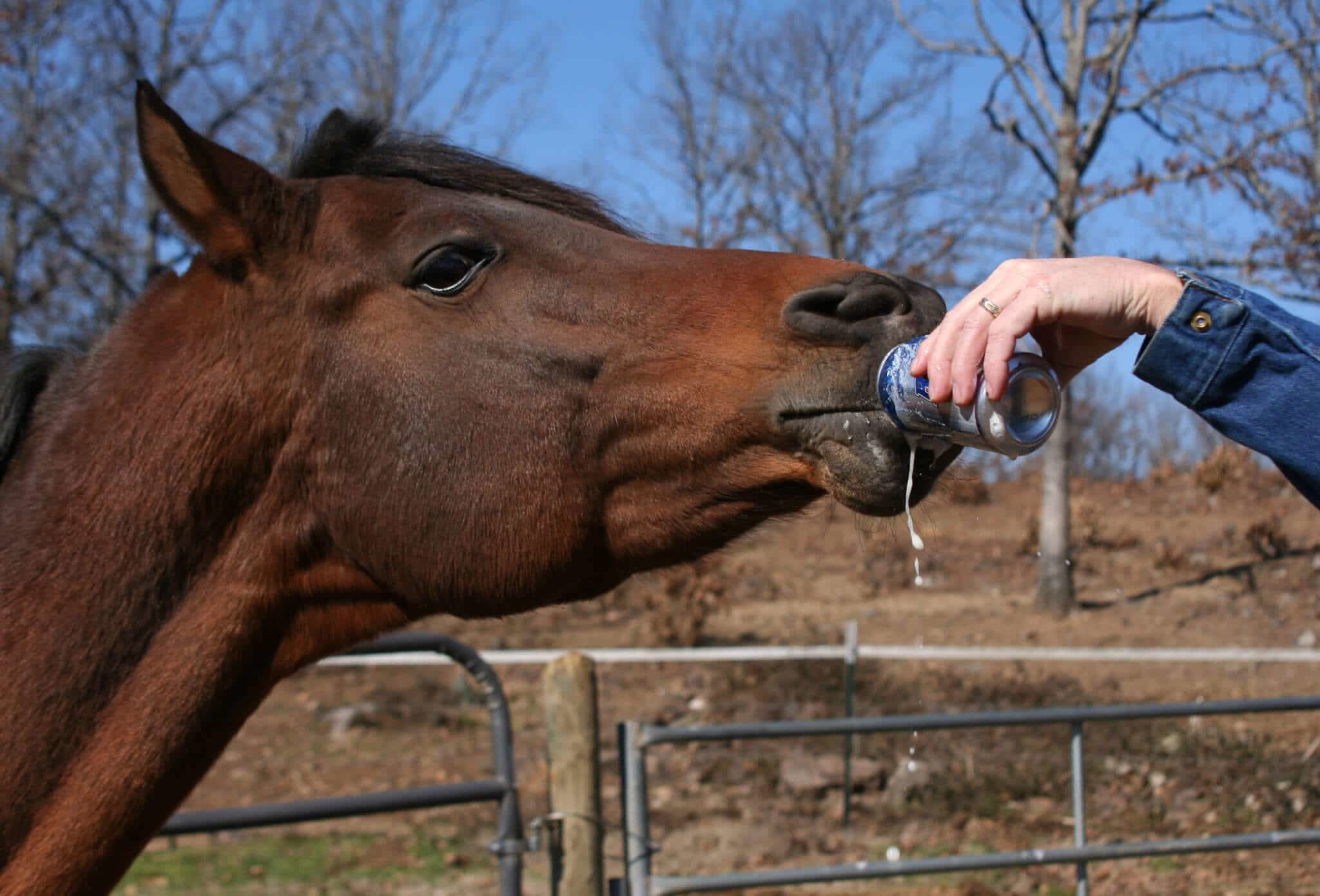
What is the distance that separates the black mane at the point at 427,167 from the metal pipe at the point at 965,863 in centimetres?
218

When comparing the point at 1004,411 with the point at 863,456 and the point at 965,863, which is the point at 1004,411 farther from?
the point at 965,863

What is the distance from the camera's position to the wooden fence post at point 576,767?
3.86 metres

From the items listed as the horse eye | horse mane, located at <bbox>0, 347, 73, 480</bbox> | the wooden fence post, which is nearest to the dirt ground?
the wooden fence post

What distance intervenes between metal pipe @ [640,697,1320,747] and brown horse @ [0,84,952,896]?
163 centimetres

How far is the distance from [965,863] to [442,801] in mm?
1814

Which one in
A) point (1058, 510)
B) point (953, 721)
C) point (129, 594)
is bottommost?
point (953, 721)

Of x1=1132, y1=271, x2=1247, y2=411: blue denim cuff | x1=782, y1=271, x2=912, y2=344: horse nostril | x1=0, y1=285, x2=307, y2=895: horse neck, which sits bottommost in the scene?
x1=0, y1=285, x2=307, y2=895: horse neck

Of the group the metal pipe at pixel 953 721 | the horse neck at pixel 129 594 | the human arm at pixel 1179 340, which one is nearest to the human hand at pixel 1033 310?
the human arm at pixel 1179 340

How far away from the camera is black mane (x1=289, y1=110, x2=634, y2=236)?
2305 mm

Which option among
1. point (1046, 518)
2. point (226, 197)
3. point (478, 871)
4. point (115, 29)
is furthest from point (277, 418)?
point (115, 29)

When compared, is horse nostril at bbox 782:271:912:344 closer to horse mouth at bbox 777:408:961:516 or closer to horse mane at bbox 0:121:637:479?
horse mouth at bbox 777:408:961:516

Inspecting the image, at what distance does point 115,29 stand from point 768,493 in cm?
1626

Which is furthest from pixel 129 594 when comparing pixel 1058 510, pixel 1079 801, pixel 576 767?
pixel 1058 510

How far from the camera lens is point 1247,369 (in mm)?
1540
